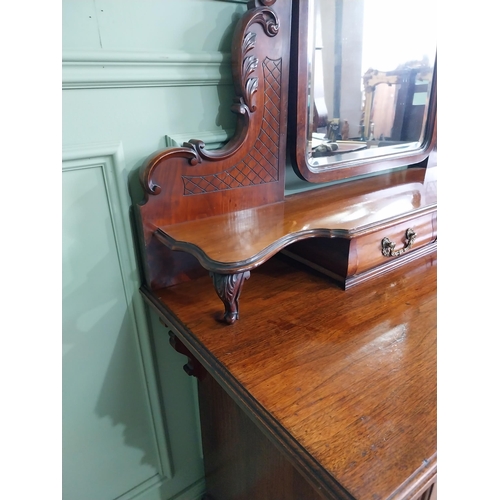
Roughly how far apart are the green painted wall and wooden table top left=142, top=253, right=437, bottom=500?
0.15 metres

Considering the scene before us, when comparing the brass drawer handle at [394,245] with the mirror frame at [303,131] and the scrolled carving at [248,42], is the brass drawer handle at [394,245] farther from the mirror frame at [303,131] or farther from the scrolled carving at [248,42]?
the scrolled carving at [248,42]

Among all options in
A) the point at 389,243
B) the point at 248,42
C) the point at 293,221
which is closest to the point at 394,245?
the point at 389,243

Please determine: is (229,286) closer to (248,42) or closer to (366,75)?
(248,42)

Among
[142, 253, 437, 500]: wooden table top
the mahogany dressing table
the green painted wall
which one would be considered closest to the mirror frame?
the mahogany dressing table

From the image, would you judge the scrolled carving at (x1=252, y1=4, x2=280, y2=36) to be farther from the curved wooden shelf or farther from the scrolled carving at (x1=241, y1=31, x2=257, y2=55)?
the curved wooden shelf

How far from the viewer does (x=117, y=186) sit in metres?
0.67

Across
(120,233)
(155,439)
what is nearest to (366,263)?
(120,233)

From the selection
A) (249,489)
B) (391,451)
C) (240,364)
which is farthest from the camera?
(249,489)

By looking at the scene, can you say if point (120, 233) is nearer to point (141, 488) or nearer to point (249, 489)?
point (249, 489)

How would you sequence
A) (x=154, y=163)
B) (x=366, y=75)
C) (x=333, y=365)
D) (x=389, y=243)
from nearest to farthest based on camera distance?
(x=333, y=365), (x=154, y=163), (x=389, y=243), (x=366, y=75)

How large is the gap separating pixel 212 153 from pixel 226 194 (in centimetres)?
9

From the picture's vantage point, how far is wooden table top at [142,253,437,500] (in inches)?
15.9

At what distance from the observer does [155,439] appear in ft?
3.07

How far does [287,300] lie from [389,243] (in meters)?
0.25
